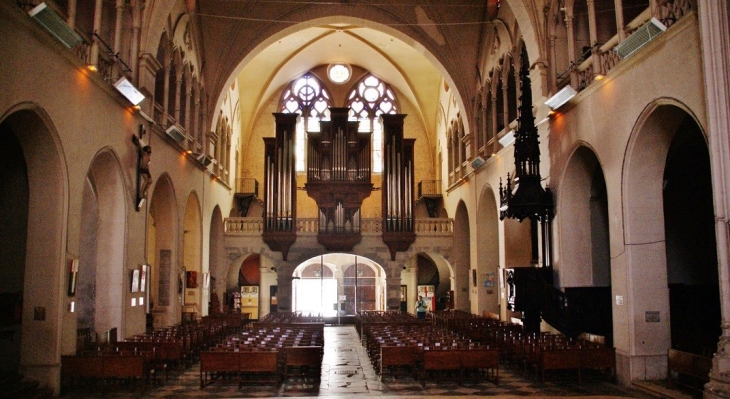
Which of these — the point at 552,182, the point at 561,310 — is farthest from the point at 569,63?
the point at 561,310

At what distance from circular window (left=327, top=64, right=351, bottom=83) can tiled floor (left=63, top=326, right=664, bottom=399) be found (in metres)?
23.8

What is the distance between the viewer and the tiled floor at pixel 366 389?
11211 mm

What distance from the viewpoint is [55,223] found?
39.2ft

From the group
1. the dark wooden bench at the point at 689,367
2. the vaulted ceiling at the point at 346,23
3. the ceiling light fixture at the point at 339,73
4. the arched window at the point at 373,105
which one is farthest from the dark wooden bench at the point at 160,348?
the ceiling light fixture at the point at 339,73

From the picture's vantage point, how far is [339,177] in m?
28.5

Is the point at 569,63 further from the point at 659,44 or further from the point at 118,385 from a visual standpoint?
the point at 118,385

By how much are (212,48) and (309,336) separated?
1347 centimetres

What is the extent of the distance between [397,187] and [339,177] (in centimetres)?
267

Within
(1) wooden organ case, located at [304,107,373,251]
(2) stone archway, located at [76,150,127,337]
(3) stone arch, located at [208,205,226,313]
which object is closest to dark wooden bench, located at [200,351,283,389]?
(2) stone archway, located at [76,150,127,337]

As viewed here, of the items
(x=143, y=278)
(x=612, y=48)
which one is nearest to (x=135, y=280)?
(x=143, y=278)

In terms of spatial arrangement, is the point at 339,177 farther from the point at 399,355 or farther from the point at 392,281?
the point at 399,355

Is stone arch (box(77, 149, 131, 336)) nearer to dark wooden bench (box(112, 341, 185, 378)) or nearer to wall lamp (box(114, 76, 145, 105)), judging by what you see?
wall lamp (box(114, 76, 145, 105))

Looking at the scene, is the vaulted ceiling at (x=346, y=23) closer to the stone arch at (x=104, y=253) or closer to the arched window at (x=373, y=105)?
the stone arch at (x=104, y=253)

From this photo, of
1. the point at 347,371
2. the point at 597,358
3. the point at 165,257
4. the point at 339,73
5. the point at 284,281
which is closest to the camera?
the point at 597,358
